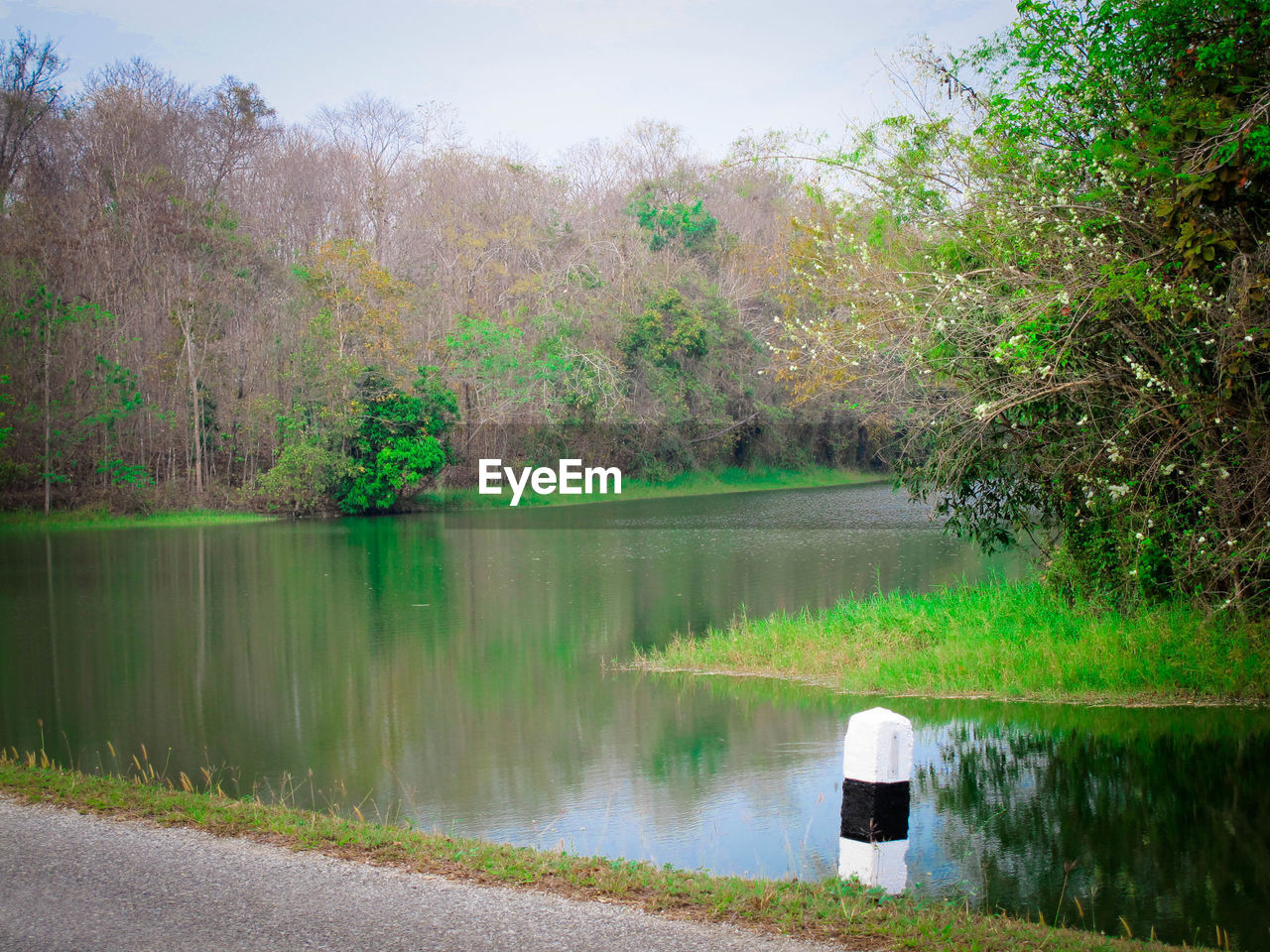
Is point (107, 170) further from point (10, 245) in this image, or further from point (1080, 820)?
point (1080, 820)

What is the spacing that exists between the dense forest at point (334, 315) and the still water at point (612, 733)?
12786 mm

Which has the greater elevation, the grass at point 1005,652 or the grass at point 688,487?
the grass at point 688,487

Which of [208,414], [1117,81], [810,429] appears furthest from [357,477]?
[1117,81]

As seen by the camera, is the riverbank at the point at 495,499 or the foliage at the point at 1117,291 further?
the riverbank at the point at 495,499

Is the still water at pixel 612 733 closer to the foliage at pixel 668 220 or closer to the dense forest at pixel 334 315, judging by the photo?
the dense forest at pixel 334 315

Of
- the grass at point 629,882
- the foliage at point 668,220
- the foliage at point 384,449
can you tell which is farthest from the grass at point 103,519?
the grass at point 629,882

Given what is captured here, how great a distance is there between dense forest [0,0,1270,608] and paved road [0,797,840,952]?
6119 millimetres

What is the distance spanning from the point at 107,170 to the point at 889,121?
32029mm

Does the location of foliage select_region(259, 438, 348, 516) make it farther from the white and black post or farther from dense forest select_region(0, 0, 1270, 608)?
the white and black post

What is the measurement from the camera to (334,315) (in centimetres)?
3594

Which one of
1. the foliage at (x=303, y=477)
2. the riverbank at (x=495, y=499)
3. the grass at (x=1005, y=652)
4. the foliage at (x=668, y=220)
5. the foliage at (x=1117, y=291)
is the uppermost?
the foliage at (x=668, y=220)

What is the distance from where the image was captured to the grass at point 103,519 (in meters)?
29.7

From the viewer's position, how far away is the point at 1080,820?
7359mm

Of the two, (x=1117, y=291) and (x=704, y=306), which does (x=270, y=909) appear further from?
(x=704, y=306)
